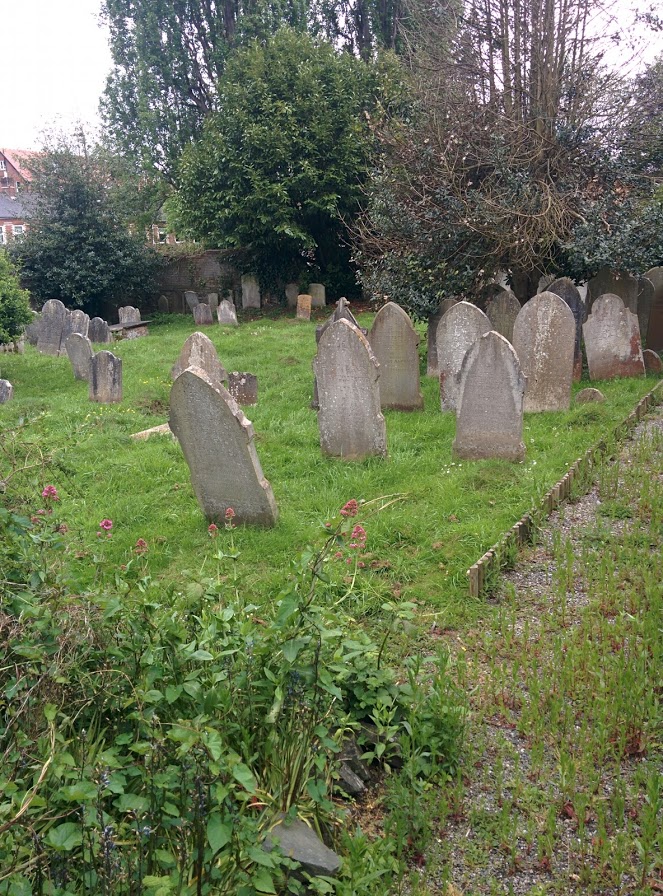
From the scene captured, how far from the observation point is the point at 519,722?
3678 mm

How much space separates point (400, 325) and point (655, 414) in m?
3.33

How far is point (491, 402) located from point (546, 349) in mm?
2372

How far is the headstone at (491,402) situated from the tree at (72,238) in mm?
19197

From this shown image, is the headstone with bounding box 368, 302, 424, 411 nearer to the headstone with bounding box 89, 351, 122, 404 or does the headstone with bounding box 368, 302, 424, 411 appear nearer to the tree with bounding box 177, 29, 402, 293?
the headstone with bounding box 89, 351, 122, 404

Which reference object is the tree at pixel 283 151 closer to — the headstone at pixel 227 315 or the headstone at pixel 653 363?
the headstone at pixel 227 315

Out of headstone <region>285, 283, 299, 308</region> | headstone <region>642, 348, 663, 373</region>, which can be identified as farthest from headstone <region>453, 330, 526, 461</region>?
headstone <region>285, 283, 299, 308</region>

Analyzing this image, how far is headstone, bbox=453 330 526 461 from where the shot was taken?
748 cm

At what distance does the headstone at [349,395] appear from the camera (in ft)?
25.8

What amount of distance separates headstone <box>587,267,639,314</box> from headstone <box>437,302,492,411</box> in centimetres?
347

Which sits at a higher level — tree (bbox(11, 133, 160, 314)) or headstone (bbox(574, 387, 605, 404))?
tree (bbox(11, 133, 160, 314))

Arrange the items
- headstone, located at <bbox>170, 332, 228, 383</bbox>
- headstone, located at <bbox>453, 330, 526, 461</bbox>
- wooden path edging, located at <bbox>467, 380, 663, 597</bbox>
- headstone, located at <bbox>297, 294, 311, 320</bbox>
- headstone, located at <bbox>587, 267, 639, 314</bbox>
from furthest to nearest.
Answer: headstone, located at <bbox>297, 294, 311, 320</bbox> → headstone, located at <bbox>587, 267, 639, 314</bbox> → headstone, located at <bbox>170, 332, 228, 383</bbox> → headstone, located at <bbox>453, 330, 526, 461</bbox> → wooden path edging, located at <bbox>467, 380, 663, 597</bbox>

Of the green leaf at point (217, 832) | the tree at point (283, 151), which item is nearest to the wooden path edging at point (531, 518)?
the green leaf at point (217, 832)

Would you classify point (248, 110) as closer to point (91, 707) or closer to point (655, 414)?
point (655, 414)

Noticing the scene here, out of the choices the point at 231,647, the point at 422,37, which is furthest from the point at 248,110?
the point at 231,647
